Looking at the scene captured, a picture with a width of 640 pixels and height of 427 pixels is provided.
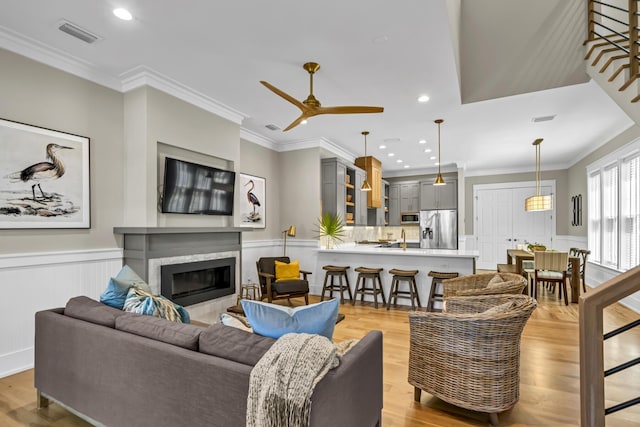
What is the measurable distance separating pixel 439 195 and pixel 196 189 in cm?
674

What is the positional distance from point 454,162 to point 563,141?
2387 millimetres

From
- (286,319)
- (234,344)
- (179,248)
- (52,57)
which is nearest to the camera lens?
(234,344)

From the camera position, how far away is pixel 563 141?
631 centimetres

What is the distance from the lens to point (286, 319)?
1.70m

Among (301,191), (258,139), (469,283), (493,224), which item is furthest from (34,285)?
(493,224)

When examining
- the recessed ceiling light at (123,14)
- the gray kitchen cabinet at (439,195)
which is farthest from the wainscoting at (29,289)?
the gray kitchen cabinet at (439,195)

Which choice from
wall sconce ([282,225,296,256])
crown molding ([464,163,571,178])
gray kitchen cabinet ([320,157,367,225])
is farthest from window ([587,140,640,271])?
wall sconce ([282,225,296,256])

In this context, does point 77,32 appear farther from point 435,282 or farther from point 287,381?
point 435,282

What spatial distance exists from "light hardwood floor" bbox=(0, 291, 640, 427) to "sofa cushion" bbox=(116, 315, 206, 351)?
0.92 meters

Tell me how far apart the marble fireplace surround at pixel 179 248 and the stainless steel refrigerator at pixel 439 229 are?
18.1 ft

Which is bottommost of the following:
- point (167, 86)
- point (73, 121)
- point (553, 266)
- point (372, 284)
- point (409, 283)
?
point (372, 284)

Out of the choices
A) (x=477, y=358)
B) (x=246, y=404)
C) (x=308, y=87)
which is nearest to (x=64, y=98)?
(x=308, y=87)

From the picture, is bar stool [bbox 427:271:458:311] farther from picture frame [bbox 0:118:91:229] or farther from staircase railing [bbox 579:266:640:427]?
picture frame [bbox 0:118:91:229]

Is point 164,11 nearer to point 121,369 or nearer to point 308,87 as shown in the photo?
point 308,87
